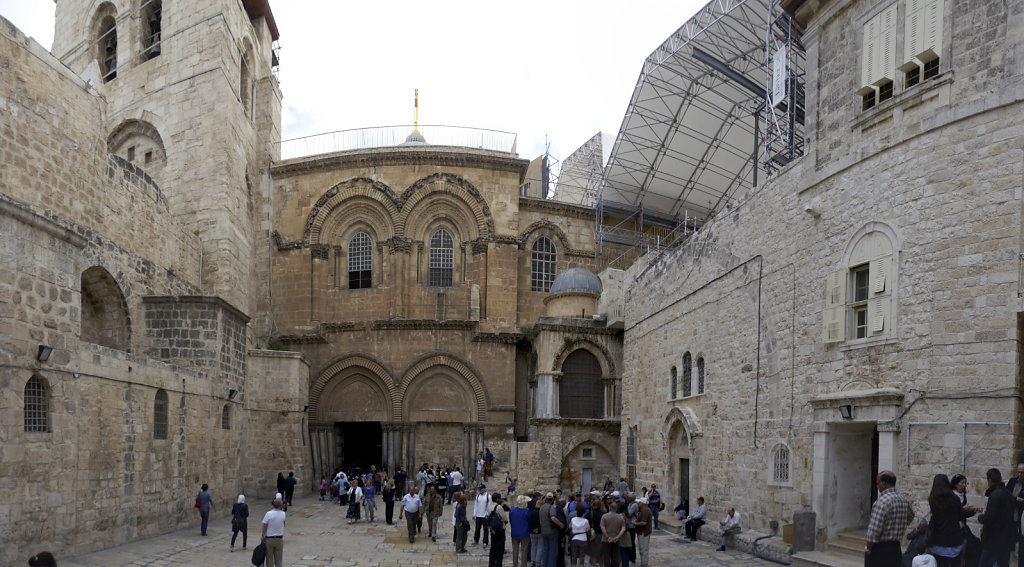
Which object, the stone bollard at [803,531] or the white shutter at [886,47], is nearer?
the white shutter at [886,47]

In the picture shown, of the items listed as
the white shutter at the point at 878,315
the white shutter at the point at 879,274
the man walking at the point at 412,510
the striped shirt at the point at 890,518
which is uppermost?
the white shutter at the point at 879,274

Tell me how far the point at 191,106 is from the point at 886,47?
19.4 m

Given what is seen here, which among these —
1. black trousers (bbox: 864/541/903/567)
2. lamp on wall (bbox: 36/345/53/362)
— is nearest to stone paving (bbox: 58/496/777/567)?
Answer: lamp on wall (bbox: 36/345/53/362)

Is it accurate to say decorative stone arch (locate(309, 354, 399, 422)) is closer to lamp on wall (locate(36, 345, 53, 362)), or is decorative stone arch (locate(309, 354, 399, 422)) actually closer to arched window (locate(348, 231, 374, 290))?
arched window (locate(348, 231, 374, 290))

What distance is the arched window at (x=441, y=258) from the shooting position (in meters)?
27.9

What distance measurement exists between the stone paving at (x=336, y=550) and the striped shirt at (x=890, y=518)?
220 inches

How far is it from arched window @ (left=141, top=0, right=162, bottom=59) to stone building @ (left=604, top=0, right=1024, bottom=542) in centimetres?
1964

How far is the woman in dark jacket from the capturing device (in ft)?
23.4

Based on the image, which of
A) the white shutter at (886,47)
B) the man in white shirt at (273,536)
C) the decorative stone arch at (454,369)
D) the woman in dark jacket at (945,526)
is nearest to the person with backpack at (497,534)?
the man in white shirt at (273,536)

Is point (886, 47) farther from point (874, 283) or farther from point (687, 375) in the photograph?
point (687, 375)

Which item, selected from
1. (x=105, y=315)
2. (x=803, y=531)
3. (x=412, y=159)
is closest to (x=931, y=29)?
(x=803, y=531)

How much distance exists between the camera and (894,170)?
11.0m

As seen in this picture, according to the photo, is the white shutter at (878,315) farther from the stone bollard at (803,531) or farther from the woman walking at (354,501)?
the woman walking at (354,501)

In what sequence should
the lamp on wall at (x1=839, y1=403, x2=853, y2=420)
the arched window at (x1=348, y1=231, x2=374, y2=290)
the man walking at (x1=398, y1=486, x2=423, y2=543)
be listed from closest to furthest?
1. the lamp on wall at (x1=839, y1=403, x2=853, y2=420)
2. the man walking at (x1=398, y1=486, x2=423, y2=543)
3. the arched window at (x1=348, y1=231, x2=374, y2=290)
